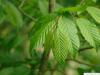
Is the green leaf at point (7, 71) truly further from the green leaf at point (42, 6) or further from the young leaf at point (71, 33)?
the young leaf at point (71, 33)

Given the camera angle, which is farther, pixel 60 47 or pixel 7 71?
pixel 7 71

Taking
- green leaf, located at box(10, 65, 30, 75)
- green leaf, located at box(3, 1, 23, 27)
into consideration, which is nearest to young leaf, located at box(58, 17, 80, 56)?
green leaf, located at box(10, 65, 30, 75)

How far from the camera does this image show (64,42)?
3.86ft

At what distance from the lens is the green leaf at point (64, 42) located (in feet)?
3.87

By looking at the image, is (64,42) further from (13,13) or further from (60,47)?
(13,13)

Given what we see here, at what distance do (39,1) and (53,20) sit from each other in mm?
668

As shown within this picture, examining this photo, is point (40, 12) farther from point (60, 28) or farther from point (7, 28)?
point (7, 28)

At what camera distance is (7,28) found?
10.6ft

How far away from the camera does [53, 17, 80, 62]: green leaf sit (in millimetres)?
1181

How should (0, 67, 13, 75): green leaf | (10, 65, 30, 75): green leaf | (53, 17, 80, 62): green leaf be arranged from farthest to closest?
(0, 67, 13, 75): green leaf → (10, 65, 30, 75): green leaf → (53, 17, 80, 62): green leaf

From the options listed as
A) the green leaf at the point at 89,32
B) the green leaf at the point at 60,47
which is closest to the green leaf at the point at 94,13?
the green leaf at the point at 89,32

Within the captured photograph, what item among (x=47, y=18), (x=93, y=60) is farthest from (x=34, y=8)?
(x=47, y=18)

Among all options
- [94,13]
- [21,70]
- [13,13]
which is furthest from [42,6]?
[94,13]

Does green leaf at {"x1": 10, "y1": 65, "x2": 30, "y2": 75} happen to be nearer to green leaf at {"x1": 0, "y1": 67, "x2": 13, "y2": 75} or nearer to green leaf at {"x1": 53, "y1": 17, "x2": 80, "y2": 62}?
green leaf at {"x1": 0, "y1": 67, "x2": 13, "y2": 75}
